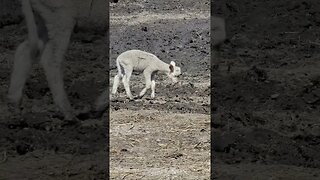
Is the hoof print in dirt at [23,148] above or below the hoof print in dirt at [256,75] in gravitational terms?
below

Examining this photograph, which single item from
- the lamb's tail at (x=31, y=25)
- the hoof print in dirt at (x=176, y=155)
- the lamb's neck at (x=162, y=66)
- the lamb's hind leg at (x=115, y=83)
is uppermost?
the lamb's tail at (x=31, y=25)

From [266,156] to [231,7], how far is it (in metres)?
0.73

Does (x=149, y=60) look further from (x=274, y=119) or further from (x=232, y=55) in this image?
(x=274, y=119)

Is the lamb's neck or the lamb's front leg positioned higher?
the lamb's neck

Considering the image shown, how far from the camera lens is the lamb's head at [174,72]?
3.34 meters

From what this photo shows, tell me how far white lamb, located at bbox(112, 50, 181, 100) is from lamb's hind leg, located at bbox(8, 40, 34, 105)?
0.41m

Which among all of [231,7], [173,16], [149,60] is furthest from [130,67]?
[231,7]

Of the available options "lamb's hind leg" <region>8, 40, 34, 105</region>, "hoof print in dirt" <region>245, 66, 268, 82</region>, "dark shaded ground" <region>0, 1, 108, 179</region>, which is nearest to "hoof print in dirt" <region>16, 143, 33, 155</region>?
"dark shaded ground" <region>0, 1, 108, 179</region>

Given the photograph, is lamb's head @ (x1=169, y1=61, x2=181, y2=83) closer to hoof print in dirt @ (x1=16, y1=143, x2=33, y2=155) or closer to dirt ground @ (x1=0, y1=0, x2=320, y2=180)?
dirt ground @ (x1=0, y1=0, x2=320, y2=180)

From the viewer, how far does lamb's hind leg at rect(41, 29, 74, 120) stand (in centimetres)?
329

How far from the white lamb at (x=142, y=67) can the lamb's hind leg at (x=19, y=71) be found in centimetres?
41

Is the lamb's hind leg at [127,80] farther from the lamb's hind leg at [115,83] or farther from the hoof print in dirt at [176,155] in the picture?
the hoof print in dirt at [176,155]

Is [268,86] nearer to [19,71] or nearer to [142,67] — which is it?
[142,67]

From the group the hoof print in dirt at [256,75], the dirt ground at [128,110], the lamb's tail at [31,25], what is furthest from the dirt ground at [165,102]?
the lamb's tail at [31,25]
